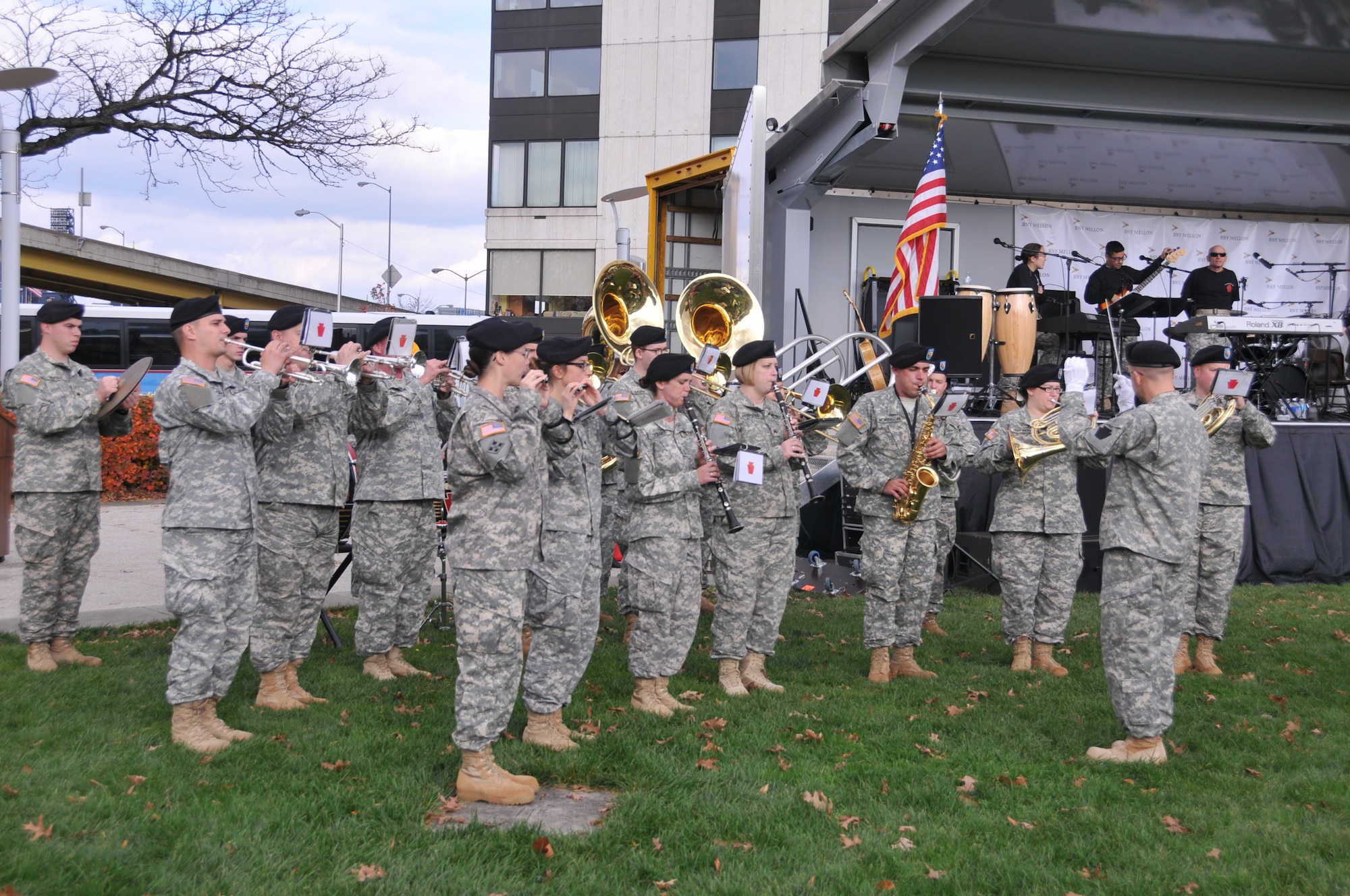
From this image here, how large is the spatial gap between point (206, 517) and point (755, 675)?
3.60 meters

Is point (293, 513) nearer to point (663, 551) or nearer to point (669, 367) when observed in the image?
point (663, 551)

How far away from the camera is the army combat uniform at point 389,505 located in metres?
6.50

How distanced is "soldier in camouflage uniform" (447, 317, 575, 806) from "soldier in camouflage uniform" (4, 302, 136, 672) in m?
3.21

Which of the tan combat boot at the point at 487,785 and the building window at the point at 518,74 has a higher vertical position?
the building window at the point at 518,74

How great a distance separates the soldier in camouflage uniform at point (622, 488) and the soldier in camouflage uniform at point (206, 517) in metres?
2.53

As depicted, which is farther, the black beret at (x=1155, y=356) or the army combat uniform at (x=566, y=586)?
the black beret at (x=1155, y=356)

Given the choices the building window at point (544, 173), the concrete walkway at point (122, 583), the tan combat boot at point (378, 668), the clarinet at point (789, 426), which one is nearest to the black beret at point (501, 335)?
the clarinet at point (789, 426)

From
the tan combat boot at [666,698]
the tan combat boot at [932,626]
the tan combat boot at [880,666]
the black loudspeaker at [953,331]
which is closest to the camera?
the tan combat boot at [666,698]

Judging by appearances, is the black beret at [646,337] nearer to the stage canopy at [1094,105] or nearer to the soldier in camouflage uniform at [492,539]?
the soldier in camouflage uniform at [492,539]

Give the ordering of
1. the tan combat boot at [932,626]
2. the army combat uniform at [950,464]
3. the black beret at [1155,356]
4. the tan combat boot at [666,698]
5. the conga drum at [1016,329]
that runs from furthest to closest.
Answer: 1. the conga drum at [1016,329]
2. the tan combat boot at [932,626]
3. the army combat uniform at [950,464]
4. the tan combat boot at [666,698]
5. the black beret at [1155,356]

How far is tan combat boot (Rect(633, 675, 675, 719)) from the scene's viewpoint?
601cm

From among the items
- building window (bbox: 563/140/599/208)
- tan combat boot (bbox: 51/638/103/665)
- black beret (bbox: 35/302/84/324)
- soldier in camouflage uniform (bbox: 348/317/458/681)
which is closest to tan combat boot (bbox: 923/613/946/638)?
soldier in camouflage uniform (bbox: 348/317/458/681)

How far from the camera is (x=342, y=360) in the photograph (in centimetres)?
594

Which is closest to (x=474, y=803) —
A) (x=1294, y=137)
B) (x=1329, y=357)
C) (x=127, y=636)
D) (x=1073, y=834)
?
(x=1073, y=834)
